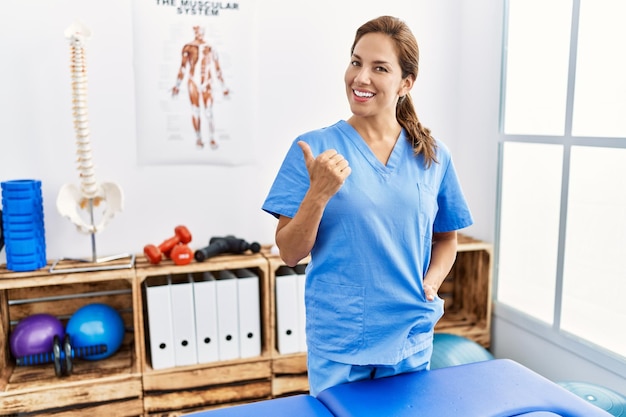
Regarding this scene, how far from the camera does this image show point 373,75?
4.12ft

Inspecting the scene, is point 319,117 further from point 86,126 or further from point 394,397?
point 394,397

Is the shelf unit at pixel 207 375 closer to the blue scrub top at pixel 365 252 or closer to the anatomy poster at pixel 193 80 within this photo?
the anatomy poster at pixel 193 80

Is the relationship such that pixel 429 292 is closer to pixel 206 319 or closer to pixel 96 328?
pixel 206 319

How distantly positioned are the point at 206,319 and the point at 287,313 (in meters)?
0.32

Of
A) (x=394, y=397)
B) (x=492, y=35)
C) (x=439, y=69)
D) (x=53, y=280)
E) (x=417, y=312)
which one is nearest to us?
(x=394, y=397)

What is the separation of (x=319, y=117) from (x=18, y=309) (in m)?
1.47

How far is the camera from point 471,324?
2.74 meters

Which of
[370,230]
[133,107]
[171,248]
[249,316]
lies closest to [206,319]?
[249,316]

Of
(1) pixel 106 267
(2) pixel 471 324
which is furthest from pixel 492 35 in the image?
(1) pixel 106 267

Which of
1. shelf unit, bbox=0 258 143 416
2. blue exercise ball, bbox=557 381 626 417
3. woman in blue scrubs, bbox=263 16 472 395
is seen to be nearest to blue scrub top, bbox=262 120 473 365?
woman in blue scrubs, bbox=263 16 472 395

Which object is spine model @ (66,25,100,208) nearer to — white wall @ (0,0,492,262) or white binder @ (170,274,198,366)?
white wall @ (0,0,492,262)

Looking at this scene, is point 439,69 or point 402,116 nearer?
point 402,116

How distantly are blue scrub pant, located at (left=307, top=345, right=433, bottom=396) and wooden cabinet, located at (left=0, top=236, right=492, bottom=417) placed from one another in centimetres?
100

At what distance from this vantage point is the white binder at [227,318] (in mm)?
2293
